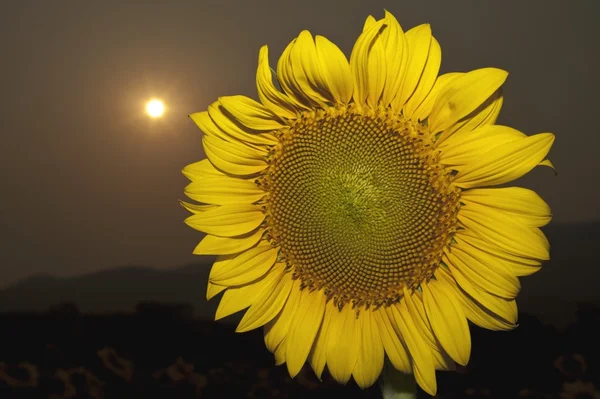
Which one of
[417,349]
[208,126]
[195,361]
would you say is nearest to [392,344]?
[417,349]

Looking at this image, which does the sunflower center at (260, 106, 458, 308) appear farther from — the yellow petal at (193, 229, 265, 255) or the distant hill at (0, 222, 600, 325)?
the distant hill at (0, 222, 600, 325)

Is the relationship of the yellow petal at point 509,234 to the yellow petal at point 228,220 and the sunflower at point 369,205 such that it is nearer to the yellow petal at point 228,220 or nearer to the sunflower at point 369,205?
the sunflower at point 369,205

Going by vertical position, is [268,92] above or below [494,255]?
above

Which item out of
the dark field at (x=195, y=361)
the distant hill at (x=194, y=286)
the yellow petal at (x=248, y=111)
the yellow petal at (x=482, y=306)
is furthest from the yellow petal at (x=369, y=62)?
the distant hill at (x=194, y=286)

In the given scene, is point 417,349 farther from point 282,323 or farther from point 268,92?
point 268,92

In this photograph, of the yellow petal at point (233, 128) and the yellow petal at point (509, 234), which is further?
the yellow petal at point (233, 128)

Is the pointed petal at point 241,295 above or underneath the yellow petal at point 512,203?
underneath

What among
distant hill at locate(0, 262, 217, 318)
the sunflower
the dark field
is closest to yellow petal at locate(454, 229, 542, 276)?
the sunflower
